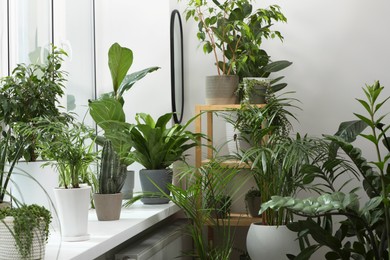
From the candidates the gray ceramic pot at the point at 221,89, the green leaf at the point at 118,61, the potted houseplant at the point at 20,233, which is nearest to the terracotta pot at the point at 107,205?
the green leaf at the point at 118,61

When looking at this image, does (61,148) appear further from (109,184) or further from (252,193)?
(252,193)

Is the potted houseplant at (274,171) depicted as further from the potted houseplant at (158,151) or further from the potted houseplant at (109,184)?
the potted houseplant at (109,184)

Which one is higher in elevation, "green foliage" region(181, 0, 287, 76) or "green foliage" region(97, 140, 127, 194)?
"green foliage" region(181, 0, 287, 76)

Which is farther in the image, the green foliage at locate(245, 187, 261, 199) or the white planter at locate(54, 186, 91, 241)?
the green foliage at locate(245, 187, 261, 199)

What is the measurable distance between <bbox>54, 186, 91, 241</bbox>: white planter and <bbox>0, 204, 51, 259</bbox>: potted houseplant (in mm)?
553

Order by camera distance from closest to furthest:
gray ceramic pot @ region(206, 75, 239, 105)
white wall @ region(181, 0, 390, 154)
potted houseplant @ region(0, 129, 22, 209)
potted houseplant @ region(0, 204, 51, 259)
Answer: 1. potted houseplant @ region(0, 204, 51, 259)
2. potted houseplant @ region(0, 129, 22, 209)
3. gray ceramic pot @ region(206, 75, 239, 105)
4. white wall @ region(181, 0, 390, 154)

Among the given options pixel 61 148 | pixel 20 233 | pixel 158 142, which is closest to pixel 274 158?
pixel 158 142

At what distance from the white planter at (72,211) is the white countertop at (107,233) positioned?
48 mm

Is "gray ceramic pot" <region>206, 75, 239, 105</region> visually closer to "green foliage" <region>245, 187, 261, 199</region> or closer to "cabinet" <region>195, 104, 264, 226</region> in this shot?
"cabinet" <region>195, 104, 264, 226</region>

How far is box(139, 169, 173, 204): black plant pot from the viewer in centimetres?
372

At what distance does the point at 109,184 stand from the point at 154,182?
624 mm

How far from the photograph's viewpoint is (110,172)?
310cm

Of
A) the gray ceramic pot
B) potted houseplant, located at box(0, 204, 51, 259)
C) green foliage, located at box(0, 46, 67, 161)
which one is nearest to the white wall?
the gray ceramic pot

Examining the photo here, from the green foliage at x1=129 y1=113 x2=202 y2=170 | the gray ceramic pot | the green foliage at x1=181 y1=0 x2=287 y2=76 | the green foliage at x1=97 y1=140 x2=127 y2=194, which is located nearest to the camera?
the green foliage at x1=97 y1=140 x2=127 y2=194
